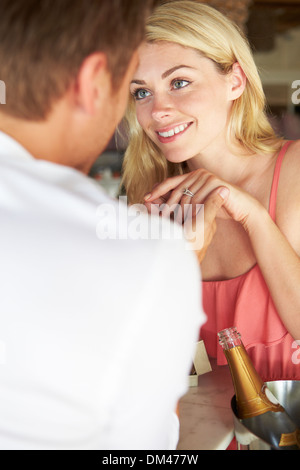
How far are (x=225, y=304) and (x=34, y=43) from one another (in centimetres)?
95

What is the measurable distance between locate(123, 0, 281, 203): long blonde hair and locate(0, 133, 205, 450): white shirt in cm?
95

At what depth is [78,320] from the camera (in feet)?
1.86

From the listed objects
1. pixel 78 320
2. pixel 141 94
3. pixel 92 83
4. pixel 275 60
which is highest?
pixel 275 60

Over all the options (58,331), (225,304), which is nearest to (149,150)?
(225,304)

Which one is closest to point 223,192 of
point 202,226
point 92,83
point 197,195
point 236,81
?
point 197,195

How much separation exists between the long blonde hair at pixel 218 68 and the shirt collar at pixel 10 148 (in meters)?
0.85

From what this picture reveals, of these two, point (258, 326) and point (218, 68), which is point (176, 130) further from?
point (258, 326)

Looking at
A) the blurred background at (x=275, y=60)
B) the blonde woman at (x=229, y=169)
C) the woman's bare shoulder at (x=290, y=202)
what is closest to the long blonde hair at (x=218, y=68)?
the blonde woman at (x=229, y=169)

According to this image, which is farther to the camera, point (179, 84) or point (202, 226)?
point (179, 84)

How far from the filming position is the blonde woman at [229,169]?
4.23 feet

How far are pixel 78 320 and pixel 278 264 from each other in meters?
0.82

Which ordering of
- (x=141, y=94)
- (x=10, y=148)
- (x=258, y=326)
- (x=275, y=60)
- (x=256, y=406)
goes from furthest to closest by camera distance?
(x=275, y=60) < (x=141, y=94) < (x=258, y=326) < (x=256, y=406) < (x=10, y=148)

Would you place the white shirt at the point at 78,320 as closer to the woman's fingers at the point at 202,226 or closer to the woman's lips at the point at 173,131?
the woman's fingers at the point at 202,226

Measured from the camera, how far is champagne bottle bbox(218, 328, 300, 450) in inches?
36.1
